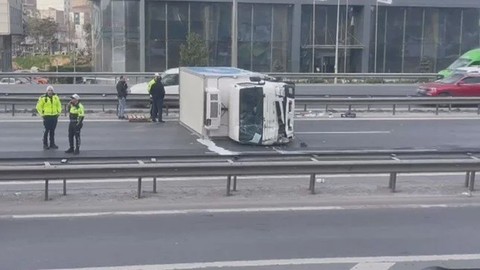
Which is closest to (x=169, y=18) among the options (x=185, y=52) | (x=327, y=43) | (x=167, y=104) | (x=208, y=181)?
(x=185, y=52)

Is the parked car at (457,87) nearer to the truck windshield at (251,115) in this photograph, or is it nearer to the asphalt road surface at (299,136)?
the asphalt road surface at (299,136)

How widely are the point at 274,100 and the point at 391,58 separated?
122 ft

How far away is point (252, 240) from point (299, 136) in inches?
485

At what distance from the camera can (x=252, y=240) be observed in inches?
356

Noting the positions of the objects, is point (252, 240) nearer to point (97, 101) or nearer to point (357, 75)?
point (97, 101)

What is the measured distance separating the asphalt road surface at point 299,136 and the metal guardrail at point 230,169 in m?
4.39

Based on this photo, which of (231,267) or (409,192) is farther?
(409,192)

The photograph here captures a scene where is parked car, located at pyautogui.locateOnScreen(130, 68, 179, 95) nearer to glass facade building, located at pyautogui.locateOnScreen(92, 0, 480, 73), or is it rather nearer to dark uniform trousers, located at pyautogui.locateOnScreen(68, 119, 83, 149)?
dark uniform trousers, located at pyautogui.locateOnScreen(68, 119, 83, 149)

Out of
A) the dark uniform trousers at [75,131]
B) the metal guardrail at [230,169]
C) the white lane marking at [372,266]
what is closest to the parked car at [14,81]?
the dark uniform trousers at [75,131]

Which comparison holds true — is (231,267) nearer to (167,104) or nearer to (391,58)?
(167,104)

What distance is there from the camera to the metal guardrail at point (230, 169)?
11.1 meters

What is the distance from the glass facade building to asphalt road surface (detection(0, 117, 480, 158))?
2543 cm

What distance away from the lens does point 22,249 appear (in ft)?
27.9

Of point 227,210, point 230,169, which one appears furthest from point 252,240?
point 230,169
